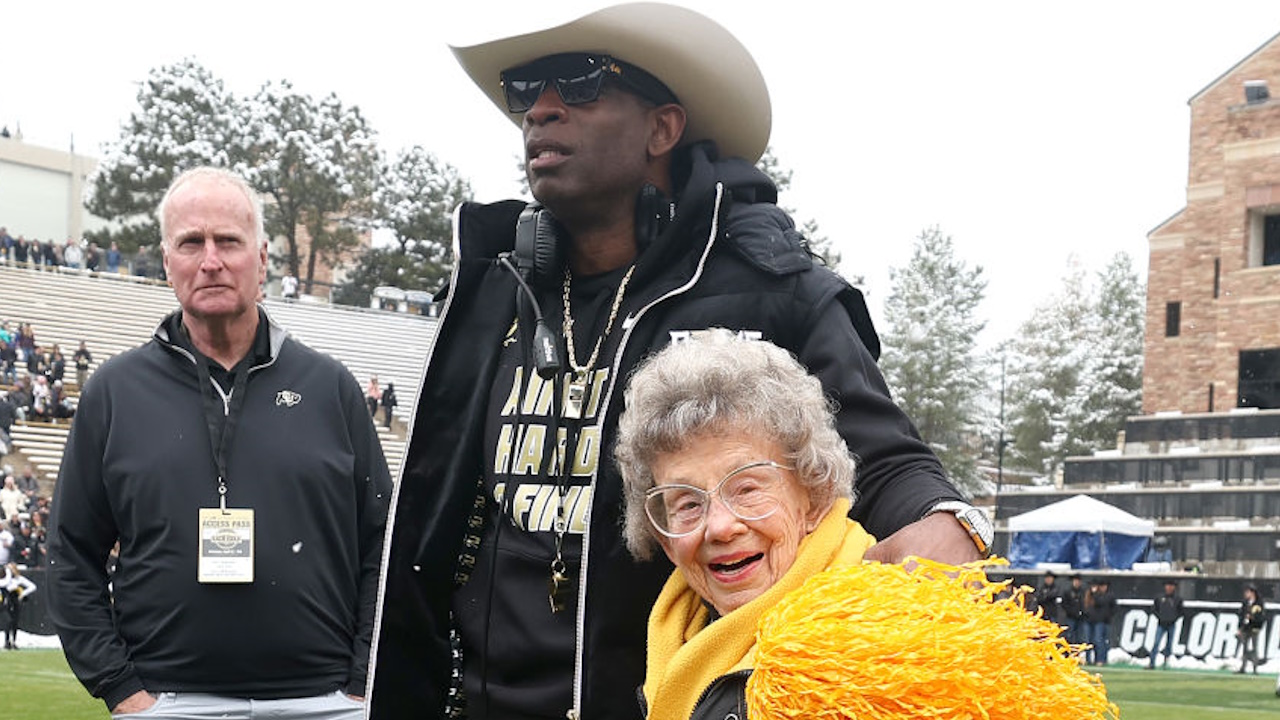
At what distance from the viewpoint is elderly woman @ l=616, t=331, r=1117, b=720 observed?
190cm

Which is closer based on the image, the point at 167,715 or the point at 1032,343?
the point at 167,715

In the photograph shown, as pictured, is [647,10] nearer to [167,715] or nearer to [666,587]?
[666,587]

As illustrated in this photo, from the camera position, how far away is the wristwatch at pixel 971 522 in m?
2.33

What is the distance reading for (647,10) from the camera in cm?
292

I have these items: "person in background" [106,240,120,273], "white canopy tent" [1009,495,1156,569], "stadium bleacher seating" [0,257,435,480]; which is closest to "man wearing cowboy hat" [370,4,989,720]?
"white canopy tent" [1009,495,1156,569]

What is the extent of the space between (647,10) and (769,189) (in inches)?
16.1

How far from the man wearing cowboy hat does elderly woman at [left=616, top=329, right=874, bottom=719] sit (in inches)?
11.0

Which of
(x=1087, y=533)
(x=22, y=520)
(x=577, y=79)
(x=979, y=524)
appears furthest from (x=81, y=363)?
(x=979, y=524)

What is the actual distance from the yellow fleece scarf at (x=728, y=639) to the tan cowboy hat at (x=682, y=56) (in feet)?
3.23

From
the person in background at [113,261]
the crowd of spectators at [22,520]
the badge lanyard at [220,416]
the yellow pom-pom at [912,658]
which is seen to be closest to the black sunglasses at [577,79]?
the yellow pom-pom at [912,658]

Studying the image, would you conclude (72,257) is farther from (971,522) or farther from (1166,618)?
(971,522)

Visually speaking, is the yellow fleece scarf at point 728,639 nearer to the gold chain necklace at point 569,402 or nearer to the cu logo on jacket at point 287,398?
the gold chain necklace at point 569,402

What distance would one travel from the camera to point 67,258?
49.3m

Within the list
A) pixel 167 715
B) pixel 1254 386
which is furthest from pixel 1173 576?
pixel 167 715
